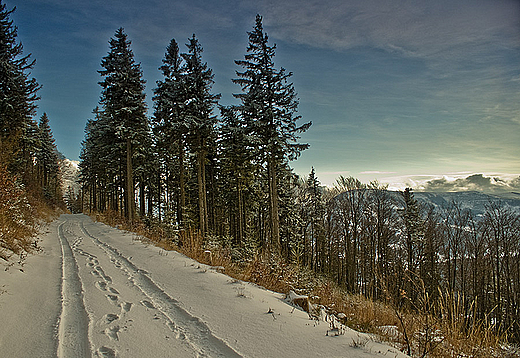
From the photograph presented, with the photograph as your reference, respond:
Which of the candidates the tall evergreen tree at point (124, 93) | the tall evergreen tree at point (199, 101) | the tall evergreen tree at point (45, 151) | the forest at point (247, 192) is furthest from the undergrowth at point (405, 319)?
the tall evergreen tree at point (45, 151)

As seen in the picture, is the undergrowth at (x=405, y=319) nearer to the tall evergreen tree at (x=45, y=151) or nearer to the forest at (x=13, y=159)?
the forest at (x=13, y=159)

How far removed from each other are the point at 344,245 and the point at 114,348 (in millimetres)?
35072

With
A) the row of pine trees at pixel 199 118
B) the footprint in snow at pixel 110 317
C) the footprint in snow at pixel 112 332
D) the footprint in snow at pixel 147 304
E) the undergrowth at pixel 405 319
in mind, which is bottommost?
the undergrowth at pixel 405 319

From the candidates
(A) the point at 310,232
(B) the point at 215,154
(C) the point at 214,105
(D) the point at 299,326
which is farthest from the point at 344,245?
(D) the point at 299,326

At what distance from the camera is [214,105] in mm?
19031

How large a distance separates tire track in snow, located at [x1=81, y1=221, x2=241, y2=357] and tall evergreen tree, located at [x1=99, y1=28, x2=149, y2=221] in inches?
666

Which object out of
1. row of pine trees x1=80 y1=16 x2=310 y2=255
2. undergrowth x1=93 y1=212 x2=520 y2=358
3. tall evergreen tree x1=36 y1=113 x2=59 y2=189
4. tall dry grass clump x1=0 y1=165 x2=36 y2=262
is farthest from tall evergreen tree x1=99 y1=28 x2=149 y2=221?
tall evergreen tree x1=36 y1=113 x2=59 y2=189

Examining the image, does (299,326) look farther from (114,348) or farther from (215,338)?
(114,348)

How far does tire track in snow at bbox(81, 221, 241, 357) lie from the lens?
297cm

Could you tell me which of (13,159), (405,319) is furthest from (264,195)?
(405,319)

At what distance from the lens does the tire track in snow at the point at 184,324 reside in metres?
2.97

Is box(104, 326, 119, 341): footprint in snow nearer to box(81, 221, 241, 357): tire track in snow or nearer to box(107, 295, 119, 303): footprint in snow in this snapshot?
box(81, 221, 241, 357): tire track in snow

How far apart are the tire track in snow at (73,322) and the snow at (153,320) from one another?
11 millimetres

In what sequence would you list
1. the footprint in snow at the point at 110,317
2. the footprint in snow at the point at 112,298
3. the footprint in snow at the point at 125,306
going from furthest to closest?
the footprint in snow at the point at 112,298, the footprint in snow at the point at 125,306, the footprint in snow at the point at 110,317
